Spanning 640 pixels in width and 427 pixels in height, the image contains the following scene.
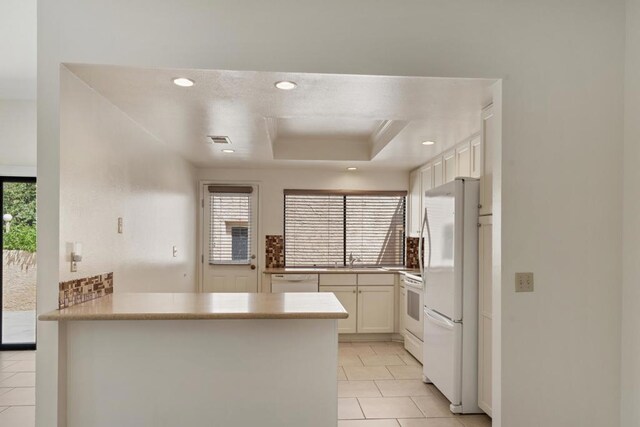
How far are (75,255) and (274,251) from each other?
3535 millimetres

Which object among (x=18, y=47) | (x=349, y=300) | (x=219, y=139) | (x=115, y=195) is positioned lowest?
(x=349, y=300)

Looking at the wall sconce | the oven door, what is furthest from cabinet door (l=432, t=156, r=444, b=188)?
the wall sconce

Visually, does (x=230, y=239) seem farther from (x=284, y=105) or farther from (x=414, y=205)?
(x=284, y=105)

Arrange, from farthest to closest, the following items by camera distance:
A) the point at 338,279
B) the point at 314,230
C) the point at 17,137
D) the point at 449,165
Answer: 1. the point at 314,230
2. the point at 338,279
3. the point at 17,137
4. the point at 449,165

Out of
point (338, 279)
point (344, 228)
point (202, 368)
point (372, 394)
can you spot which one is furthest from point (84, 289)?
point (344, 228)

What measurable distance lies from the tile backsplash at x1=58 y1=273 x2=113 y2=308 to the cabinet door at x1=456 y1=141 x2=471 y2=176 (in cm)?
283

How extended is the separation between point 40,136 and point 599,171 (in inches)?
114

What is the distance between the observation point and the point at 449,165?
4.10 meters

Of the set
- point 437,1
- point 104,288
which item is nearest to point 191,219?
point 104,288

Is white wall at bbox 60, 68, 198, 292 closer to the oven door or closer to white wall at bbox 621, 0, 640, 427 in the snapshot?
the oven door

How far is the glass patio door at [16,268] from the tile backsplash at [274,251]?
265 centimetres

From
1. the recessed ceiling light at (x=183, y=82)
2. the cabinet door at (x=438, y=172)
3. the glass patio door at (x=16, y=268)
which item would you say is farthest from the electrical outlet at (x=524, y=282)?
the glass patio door at (x=16, y=268)

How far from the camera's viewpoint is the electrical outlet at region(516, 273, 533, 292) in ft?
7.47

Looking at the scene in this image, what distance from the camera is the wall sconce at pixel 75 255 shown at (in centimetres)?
225
